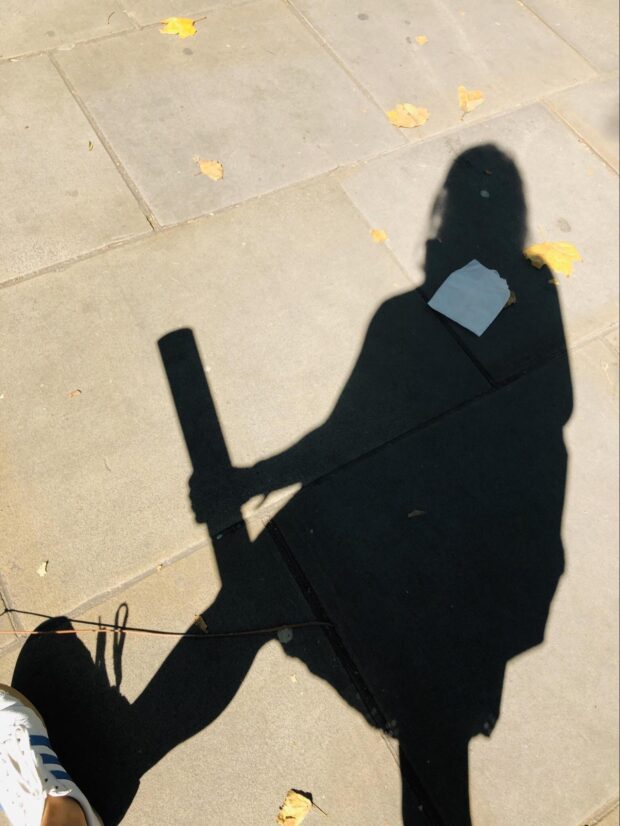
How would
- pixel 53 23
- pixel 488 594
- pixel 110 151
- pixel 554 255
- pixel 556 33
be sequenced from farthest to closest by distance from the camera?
pixel 556 33, pixel 53 23, pixel 554 255, pixel 110 151, pixel 488 594

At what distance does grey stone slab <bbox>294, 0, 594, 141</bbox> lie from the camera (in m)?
4.31

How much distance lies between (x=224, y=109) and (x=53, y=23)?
1193 mm

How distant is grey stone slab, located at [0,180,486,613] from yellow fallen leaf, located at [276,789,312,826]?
99 cm

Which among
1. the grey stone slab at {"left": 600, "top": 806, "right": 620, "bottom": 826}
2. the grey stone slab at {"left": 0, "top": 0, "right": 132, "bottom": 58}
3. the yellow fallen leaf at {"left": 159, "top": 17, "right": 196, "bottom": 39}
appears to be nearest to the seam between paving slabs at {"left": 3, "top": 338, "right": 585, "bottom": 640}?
the grey stone slab at {"left": 600, "top": 806, "right": 620, "bottom": 826}

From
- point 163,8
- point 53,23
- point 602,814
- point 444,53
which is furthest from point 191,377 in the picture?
point 444,53

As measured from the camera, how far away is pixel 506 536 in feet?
9.91

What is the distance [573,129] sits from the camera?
14.6 ft

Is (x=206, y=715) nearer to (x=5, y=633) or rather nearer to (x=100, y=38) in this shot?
(x=5, y=633)

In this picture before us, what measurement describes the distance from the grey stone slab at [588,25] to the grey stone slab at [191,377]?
104 inches

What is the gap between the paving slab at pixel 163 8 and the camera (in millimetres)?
4203

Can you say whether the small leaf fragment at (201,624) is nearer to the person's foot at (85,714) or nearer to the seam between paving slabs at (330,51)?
the person's foot at (85,714)

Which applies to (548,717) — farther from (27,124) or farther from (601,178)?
(27,124)

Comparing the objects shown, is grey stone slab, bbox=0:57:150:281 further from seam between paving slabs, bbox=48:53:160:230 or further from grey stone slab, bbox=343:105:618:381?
grey stone slab, bbox=343:105:618:381

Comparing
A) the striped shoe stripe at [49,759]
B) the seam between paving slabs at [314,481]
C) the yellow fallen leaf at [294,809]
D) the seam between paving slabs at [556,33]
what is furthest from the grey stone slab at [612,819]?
the seam between paving slabs at [556,33]
